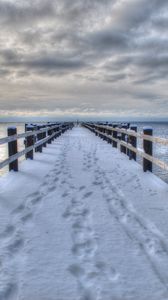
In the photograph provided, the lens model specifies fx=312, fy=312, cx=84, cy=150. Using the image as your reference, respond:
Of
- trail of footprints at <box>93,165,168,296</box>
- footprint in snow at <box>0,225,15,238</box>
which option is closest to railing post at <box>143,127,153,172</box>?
trail of footprints at <box>93,165,168,296</box>

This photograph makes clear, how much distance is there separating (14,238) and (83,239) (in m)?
0.90

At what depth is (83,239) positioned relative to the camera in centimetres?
404

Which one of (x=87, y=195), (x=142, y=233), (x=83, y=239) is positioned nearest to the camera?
(x=83, y=239)

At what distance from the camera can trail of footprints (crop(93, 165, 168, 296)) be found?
11.0 ft

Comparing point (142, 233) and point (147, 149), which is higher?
point (147, 149)

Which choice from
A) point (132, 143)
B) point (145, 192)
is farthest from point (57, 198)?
point (132, 143)

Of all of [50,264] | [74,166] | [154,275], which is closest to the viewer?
[154,275]

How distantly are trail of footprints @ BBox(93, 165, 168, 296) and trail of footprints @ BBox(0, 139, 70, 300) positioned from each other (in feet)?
4.40

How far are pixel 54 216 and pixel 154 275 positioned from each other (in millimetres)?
2225

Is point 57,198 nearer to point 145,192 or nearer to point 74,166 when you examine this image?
point 145,192

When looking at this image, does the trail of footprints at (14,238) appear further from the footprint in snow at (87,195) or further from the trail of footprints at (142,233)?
the trail of footprints at (142,233)

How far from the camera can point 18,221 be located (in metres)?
4.74

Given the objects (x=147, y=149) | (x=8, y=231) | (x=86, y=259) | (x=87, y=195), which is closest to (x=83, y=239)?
(x=86, y=259)

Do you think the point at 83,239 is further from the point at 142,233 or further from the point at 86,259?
the point at 142,233
